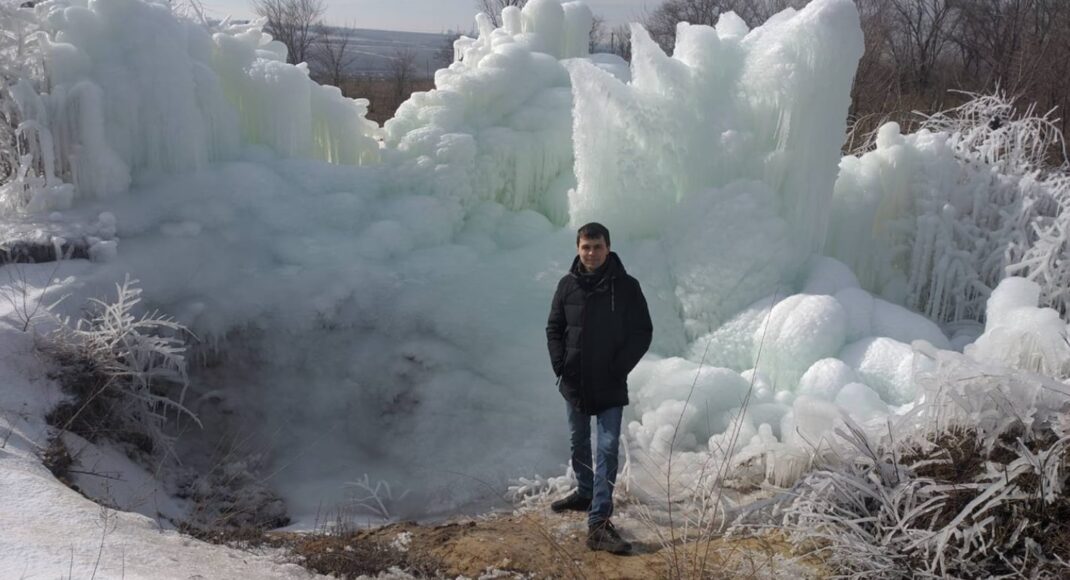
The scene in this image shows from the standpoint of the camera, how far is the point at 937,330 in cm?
648

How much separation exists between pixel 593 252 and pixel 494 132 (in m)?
4.00

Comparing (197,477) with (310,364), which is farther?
(310,364)

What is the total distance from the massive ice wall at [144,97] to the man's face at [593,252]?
4.43 m

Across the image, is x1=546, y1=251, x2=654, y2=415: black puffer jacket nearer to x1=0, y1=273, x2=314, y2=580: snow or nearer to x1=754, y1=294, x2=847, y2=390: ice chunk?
x1=0, y1=273, x2=314, y2=580: snow

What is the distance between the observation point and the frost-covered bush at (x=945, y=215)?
714 centimetres

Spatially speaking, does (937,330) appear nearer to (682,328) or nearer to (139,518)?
(682,328)

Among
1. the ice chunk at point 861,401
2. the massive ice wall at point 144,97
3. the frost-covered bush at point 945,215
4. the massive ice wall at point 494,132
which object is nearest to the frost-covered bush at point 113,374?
the massive ice wall at point 144,97

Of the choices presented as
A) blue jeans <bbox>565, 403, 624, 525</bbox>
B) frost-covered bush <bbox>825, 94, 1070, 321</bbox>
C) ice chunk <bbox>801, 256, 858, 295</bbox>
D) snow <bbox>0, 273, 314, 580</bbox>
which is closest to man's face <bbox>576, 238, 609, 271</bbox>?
blue jeans <bbox>565, 403, 624, 525</bbox>

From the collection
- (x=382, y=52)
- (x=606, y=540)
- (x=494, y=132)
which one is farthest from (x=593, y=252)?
(x=382, y=52)

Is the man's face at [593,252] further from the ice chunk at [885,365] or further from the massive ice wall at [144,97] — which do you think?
the massive ice wall at [144,97]

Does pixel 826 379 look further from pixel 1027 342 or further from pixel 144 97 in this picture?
pixel 144 97

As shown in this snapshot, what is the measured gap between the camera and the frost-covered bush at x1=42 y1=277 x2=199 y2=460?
4996 millimetres

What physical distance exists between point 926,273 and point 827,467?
11.9 feet

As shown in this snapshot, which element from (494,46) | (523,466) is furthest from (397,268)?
(494,46)
